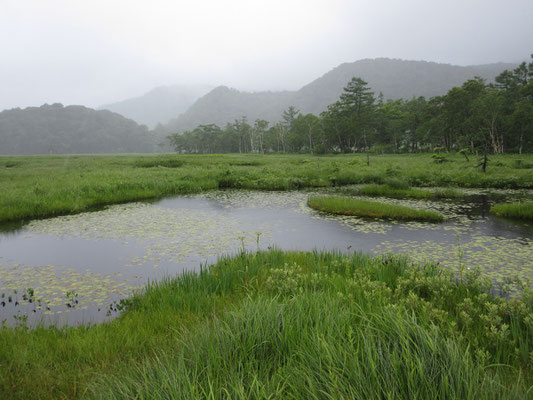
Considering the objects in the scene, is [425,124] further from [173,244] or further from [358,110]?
[173,244]

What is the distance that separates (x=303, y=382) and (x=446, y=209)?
51.9 ft

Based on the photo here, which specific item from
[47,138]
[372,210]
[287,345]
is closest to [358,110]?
[372,210]

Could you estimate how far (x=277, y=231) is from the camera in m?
12.2

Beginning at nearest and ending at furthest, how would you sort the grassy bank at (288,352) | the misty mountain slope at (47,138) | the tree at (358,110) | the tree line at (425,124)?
the grassy bank at (288,352), the tree line at (425,124), the tree at (358,110), the misty mountain slope at (47,138)

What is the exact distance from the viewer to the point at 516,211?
13.2 m

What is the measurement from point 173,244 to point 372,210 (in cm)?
1002

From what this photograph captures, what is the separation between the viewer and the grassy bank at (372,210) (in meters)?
13.4

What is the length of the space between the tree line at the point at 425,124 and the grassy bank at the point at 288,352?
3005 centimetres

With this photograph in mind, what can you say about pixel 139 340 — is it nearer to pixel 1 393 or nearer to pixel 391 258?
pixel 1 393

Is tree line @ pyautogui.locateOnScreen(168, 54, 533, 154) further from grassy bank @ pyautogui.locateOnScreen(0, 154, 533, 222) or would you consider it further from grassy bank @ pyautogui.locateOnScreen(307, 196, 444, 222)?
grassy bank @ pyautogui.locateOnScreen(307, 196, 444, 222)

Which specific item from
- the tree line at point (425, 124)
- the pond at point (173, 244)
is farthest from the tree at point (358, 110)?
the pond at point (173, 244)

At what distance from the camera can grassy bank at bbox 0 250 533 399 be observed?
2.33m

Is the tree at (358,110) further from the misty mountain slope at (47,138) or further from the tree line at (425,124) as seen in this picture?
the misty mountain slope at (47,138)

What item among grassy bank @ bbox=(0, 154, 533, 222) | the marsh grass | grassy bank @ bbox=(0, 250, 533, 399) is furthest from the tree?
grassy bank @ bbox=(0, 250, 533, 399)
